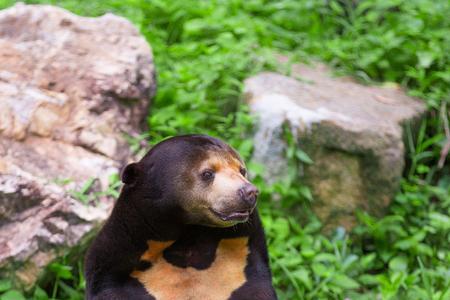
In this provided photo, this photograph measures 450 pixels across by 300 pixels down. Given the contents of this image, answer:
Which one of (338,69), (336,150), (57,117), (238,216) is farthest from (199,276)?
(338,69)

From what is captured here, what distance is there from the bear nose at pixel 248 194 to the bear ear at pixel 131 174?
0.46 m

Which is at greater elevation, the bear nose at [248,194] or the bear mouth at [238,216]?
the bear nose at [248,194]

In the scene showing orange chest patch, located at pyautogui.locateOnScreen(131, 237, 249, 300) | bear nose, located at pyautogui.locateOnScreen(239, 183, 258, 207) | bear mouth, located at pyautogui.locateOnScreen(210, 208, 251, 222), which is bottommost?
orange chest patch, located at pyautogui.locateOnScreen(131, 237, 249, 300)

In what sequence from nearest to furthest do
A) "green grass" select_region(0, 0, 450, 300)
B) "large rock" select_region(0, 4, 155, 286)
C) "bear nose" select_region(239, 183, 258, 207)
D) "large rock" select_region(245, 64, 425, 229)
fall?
1. "bear nose" select_region(239, 183, 258, 207)
2. "large rock" select_region(0, 4, 155, 286)
3. "green grass" select_region(0, 0, 450, 300)
4. "large rock" select_region(245, 64, 425, 229)

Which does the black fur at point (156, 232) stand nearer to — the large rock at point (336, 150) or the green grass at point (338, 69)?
the green grass at point (338, 69)

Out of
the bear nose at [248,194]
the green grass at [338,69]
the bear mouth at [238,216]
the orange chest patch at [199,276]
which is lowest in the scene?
the green grass at [338,69]

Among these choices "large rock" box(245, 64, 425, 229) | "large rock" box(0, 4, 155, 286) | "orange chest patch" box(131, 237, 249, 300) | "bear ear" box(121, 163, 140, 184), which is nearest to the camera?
"bear ear" box(121, 163, 140, 184)

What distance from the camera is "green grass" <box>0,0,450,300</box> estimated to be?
459cm

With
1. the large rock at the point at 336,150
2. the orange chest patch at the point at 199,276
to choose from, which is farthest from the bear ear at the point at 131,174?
the large rock at the point at 336,150

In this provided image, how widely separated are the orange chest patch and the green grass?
923 millimetres

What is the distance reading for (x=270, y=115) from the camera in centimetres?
509

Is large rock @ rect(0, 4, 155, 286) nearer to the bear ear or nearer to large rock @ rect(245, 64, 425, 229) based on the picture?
large rock @ rect(245, 64, 425, 229)

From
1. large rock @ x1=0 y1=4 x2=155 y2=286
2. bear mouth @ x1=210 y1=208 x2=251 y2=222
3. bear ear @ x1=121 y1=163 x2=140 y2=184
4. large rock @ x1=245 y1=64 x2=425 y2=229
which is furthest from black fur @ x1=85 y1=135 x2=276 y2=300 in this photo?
large rock @ x1=245 y1=64 x2=425 y2=229

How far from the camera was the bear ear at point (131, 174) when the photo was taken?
128 inches
